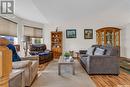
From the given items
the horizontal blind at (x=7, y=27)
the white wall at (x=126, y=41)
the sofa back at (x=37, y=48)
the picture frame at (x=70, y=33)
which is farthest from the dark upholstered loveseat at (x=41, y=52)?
the white wall at (x=126, y=41)

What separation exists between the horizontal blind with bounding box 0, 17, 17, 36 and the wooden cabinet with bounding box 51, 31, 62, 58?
8.30ft

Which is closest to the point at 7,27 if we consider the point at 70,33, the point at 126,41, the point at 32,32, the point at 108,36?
the point at 32,32

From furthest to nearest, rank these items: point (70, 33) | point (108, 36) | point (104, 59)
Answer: point (70, 33), point (108, 36), point (104, 59)

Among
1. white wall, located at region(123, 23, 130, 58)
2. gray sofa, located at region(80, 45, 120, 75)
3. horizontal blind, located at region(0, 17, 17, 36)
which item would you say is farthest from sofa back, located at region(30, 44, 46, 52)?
white wall, located at region(123, 23, 130, 58)

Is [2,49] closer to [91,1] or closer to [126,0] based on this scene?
[91,1]

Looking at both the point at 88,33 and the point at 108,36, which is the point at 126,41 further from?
the point at 88,33

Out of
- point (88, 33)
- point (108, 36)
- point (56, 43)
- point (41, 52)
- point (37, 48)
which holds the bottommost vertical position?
point (41, 52)

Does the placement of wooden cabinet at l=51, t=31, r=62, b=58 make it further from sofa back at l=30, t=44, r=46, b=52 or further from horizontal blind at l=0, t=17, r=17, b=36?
horizontal blind at l=0, t=17, r=17, b=36

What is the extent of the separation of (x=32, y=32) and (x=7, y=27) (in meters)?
2.66

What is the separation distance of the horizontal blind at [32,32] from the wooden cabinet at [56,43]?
92cm

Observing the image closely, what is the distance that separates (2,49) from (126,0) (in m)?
5.89

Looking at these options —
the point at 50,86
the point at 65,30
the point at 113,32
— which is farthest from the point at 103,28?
the point at 50,86

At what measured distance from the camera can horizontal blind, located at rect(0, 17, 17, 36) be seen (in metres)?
6.40

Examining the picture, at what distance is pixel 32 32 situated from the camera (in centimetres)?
959
